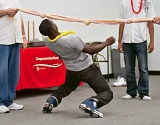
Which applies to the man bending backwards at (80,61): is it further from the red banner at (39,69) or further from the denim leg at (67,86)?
the red banner at (39,69)

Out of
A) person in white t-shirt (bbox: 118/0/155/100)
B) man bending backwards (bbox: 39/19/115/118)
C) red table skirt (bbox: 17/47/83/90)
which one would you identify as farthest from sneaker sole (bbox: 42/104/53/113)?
person in white t-shirt (bbox: 118/0/155/100)

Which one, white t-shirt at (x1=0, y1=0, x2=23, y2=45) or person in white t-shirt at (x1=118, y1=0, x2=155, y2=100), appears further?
person in white t-shirt at (x1=118, y1=0, x2=155, y2=100)

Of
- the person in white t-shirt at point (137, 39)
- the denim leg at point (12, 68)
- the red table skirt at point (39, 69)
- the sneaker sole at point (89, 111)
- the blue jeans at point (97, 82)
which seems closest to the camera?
the sneaker sole at point (89, 111)

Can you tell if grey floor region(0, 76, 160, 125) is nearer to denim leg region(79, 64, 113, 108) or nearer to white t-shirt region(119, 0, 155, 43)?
denim leg region(79, 64, 113, 108)

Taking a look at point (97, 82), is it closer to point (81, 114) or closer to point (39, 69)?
point (81, 114)

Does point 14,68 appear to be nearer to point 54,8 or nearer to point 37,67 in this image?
point 37,67

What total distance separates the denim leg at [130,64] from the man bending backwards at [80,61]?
1.03 metres

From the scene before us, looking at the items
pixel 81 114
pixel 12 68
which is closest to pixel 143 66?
pixel 81 114

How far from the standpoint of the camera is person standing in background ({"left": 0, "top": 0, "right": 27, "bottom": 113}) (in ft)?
13.6

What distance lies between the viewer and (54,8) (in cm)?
677

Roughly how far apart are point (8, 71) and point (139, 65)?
1.67 m

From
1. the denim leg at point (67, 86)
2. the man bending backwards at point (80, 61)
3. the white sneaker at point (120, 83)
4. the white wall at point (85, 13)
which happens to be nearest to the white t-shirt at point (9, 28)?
the man bending backwards at point (80, 61)

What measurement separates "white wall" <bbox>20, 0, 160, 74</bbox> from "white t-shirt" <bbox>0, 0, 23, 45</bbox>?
81.8 inches

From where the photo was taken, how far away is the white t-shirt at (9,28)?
4.14m
